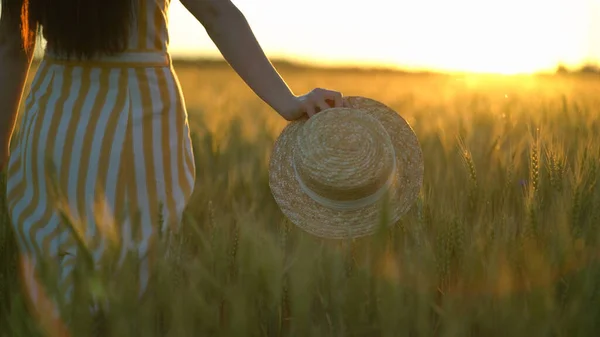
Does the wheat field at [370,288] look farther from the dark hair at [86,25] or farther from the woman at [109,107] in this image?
the dark hair at [86,25]

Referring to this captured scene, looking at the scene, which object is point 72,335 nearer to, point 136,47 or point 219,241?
point 219,241

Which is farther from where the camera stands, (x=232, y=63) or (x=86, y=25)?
(x=232, y=63)

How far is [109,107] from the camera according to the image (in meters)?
1.28

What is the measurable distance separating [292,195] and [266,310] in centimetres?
60

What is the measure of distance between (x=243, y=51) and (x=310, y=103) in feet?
0.46

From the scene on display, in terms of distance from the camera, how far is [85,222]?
1.22 meters

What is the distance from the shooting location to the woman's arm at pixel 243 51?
131cm

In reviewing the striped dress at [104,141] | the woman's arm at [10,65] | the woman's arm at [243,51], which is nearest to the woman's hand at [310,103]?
the woman's arm at [243,51]

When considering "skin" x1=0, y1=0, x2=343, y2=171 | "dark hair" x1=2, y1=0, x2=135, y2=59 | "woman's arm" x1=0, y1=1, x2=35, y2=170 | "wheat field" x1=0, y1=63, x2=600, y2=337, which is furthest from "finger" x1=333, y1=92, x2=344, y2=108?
"woman's arm" x1=0, y1=1, x2=35, y2=170

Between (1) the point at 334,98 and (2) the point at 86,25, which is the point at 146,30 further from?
(1) the point at 334,98

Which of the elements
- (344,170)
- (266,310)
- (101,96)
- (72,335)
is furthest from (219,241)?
(344,170)

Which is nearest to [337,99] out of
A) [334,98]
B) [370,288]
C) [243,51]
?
[334,98]

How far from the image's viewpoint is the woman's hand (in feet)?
4.43

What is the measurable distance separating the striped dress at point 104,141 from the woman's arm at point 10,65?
7 cm
